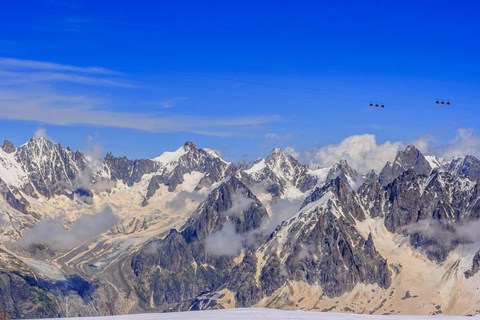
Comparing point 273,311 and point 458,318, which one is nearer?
point 458,318

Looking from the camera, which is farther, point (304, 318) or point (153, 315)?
point (153, 315)

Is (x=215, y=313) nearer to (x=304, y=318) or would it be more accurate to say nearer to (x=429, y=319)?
(x=304, y=318)

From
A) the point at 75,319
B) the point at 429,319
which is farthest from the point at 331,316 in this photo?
the point at 75,319

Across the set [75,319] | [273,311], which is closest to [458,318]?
[273,311]

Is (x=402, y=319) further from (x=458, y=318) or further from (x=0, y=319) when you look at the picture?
(x=0, y=319)

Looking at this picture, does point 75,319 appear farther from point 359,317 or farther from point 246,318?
point 359,317

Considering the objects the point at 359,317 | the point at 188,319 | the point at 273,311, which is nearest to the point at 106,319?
the point at 188,319

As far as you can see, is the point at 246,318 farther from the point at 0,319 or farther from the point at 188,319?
the point at 0,319

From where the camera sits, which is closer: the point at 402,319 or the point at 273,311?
the point at 402,319
